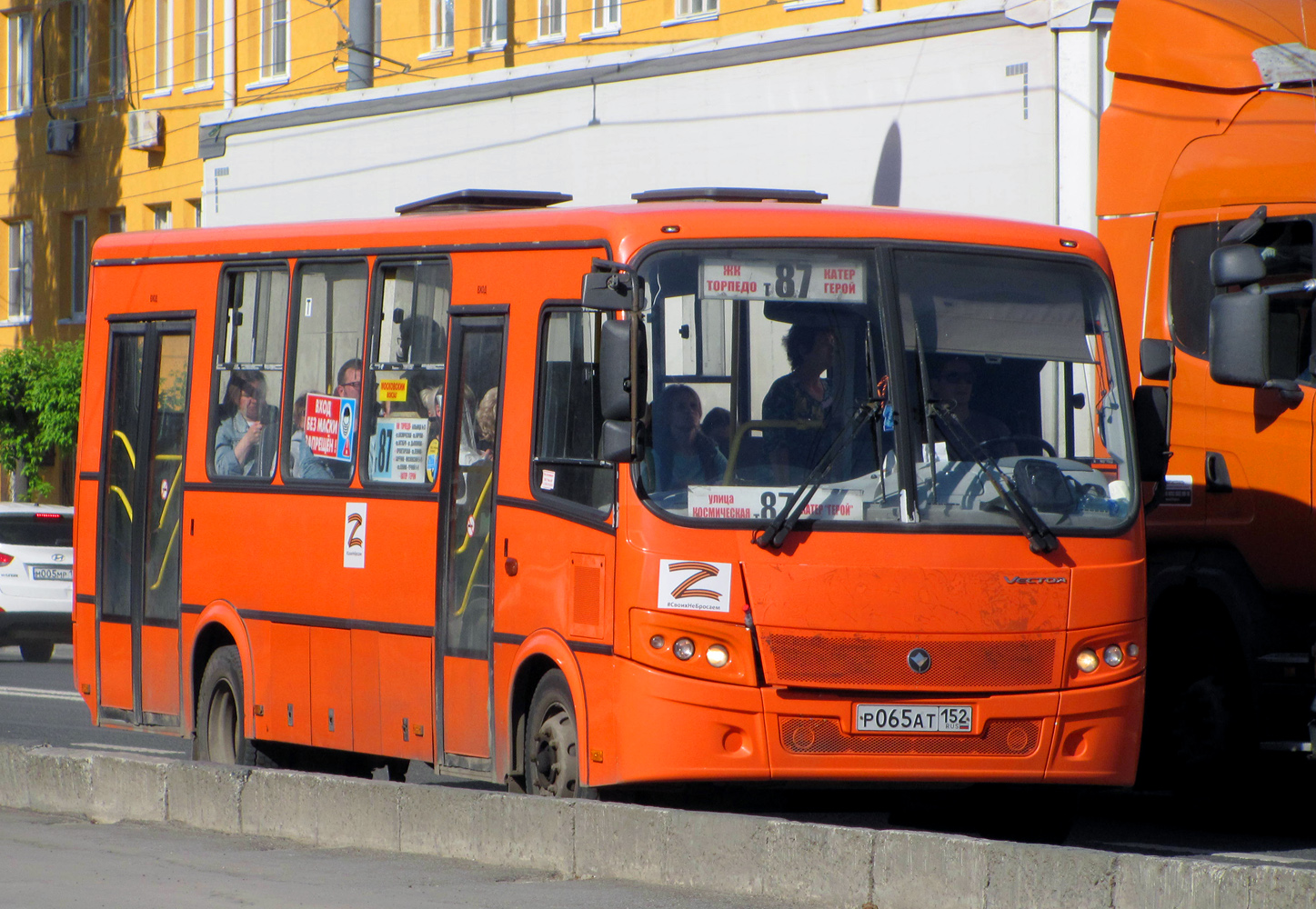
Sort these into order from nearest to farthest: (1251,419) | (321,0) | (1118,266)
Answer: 1. (1251,419)
2. (1118,266)
3. (321,0)

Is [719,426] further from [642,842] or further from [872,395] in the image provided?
[642,842]

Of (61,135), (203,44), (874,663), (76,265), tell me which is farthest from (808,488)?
(76,265)

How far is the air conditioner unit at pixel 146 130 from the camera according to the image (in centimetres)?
3831

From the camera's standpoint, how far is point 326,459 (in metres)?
11.0

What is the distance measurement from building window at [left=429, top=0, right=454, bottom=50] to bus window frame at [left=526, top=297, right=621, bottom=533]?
25.1 metres

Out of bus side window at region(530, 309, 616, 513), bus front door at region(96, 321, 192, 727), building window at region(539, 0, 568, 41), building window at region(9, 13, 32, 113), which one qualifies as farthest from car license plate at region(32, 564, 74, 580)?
building window at region(9, 13, 32, 113)

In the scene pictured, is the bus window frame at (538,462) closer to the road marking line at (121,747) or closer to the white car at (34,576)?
the road marking line at (121,747)

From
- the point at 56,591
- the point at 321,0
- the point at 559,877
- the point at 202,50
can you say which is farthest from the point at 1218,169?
the point at 202,50

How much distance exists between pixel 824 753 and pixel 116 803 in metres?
3.62

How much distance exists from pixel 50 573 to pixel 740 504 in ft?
52.4

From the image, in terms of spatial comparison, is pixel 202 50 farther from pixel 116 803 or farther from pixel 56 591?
pixel 116 803

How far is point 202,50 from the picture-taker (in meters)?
38.0

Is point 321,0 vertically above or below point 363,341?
above

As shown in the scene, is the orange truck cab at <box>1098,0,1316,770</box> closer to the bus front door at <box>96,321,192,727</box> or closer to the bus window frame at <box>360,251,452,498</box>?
the bus window frame at <box>360,251,452,498</box>
